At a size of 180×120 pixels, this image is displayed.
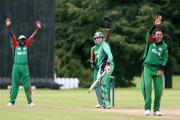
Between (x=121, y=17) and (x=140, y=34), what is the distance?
Result: 2.13m

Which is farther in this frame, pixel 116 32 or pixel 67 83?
pixel 116 32

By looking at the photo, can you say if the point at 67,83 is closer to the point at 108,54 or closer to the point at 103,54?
the point at 103,54

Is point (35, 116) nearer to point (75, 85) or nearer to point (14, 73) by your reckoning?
point (14, 73)

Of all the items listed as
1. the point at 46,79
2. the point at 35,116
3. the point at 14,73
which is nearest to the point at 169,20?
the point at 46,79

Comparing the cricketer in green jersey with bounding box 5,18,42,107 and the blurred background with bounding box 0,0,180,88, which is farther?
the blurred background with bounding box 0,0,180,88

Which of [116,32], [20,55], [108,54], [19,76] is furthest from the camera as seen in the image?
[116,32]

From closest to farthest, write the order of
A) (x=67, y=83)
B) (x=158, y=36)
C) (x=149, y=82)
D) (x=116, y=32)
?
(x=158, y=36)
(x=149, y=82)
(x=67, y=83)
(x=116, y=32)

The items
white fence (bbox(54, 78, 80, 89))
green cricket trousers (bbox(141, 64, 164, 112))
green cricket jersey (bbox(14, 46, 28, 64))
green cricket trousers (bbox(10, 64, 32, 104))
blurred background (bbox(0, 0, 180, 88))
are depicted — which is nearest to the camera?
green cricket trousers (bbox(141, 64, 164, 112))

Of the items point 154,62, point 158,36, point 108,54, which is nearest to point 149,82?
point 154,62

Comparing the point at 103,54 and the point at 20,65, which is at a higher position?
the point at 103,54

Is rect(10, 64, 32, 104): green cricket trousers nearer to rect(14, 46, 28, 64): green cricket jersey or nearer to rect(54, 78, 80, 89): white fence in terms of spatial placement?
rect(14, 46, 28, 64): green cricket jersey

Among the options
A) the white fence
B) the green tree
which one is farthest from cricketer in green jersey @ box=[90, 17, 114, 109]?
the green tree

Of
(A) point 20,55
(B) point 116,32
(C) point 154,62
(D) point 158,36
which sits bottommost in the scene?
(C) point 154,62

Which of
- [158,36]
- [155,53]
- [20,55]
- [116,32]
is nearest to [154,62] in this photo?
[155,53]
